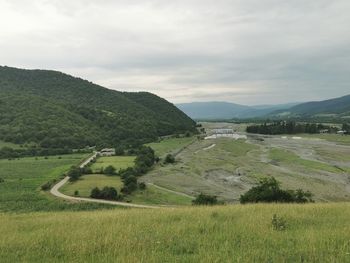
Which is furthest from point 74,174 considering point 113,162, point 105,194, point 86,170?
point 113,162

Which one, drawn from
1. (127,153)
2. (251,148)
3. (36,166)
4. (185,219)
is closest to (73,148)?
(127,153)

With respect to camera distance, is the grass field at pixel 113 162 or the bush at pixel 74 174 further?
the grass field at pixel 113 162

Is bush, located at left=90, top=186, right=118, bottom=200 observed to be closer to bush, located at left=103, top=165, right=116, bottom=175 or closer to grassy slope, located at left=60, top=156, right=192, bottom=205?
grassy slope, located at left=60, top=156, right=192, bottom=205

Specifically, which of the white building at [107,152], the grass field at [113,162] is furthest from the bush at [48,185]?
the white building at [107,152]

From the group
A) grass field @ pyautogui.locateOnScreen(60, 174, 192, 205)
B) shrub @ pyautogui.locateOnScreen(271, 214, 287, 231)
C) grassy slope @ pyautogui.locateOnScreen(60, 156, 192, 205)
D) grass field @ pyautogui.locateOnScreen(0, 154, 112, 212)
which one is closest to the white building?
grass field @ pyautogui.locateOnScreen(0, 154, 112, 212)

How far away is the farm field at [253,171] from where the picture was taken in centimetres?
6775

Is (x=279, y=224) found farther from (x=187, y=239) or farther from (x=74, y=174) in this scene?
(x=74, y=174)

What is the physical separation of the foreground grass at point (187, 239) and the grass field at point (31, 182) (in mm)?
43277

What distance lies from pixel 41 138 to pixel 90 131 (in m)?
23.1

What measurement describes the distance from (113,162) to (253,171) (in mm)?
33516

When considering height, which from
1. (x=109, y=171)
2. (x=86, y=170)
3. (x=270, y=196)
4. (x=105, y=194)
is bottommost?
(x=105, y=194)

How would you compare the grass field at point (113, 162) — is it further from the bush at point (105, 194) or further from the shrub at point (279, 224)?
the shrub at point (279, 224)

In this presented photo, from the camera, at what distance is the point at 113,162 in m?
101

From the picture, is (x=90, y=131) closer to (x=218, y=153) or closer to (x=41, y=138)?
(x=41, y=138)
